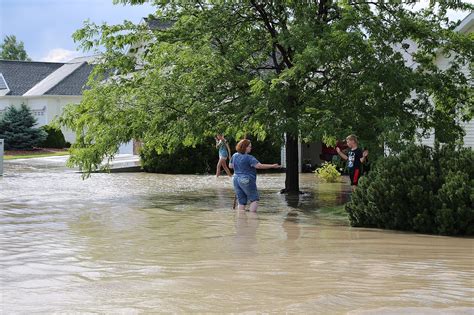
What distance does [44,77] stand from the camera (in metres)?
56.7

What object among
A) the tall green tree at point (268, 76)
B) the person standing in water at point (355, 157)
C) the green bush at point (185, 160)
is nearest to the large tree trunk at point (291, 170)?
the tall green tree at point (268, 76)

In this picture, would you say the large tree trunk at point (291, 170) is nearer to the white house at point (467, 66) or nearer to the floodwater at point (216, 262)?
the floodwater at point (216, 262)

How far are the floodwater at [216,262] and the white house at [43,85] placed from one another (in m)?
35.3

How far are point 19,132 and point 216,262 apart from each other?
38200mm

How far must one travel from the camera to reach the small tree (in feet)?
144

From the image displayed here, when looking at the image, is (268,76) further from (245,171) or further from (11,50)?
(11,50)

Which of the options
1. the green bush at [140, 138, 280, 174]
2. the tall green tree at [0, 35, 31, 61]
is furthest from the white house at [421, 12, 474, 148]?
the tall green tree at [0, 35, 31, 61]

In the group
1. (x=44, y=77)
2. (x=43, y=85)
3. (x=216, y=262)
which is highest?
(x=44, y=77)

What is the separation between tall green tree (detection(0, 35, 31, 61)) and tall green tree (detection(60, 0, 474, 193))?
8245 centimetres

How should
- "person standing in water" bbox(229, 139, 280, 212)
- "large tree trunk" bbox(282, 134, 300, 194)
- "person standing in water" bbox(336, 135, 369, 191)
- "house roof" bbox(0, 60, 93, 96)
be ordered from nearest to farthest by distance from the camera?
"person standing in water" bbox(229, 139, 280, 212) < "person standing in water" bbox(336, 135, 369, 191) < "large tree trunk" bbox(282, 134, 300, 194) < "house roof" bbox(0, 60, 93, 96)

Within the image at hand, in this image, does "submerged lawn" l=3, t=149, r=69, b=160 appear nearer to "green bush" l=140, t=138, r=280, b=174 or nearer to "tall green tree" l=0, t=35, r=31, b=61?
"green bush" l=140, t=138, r=280, b=174

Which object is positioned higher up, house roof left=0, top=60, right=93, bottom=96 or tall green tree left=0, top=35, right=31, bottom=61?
tall green tree left=0, top=35, right=31, bottom=61

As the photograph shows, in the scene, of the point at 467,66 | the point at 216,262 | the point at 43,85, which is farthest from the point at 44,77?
the point at 216,262

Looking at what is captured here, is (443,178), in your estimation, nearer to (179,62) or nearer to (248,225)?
(248,225)
